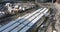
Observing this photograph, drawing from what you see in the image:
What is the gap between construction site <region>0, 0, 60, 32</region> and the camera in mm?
2991

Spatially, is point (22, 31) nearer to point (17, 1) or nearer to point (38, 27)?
point (38, 27)

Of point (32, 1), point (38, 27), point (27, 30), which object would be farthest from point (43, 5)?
point (27, 30)

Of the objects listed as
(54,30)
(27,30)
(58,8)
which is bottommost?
(58,8)

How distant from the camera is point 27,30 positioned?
2.77 m

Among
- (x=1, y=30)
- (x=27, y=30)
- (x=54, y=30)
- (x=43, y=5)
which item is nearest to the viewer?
(x=1, y=30)

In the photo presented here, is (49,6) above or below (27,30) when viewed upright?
below

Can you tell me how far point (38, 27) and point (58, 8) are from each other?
8.79 ft

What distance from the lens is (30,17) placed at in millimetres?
3922

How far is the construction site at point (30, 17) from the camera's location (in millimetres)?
2991

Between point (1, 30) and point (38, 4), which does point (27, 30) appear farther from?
point (38, 4)

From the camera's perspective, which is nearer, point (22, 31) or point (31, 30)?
point (22, 31)

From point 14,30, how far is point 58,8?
3.35 metres

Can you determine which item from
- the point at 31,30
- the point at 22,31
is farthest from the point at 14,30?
the point at 31,30

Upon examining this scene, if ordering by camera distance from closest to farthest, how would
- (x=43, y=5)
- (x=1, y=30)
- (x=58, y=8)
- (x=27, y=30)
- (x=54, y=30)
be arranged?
(x=1, y=30) → (x=27, y=30) → (x=54, y=30) → (x=58, y=8) → (x=43, y=5)
